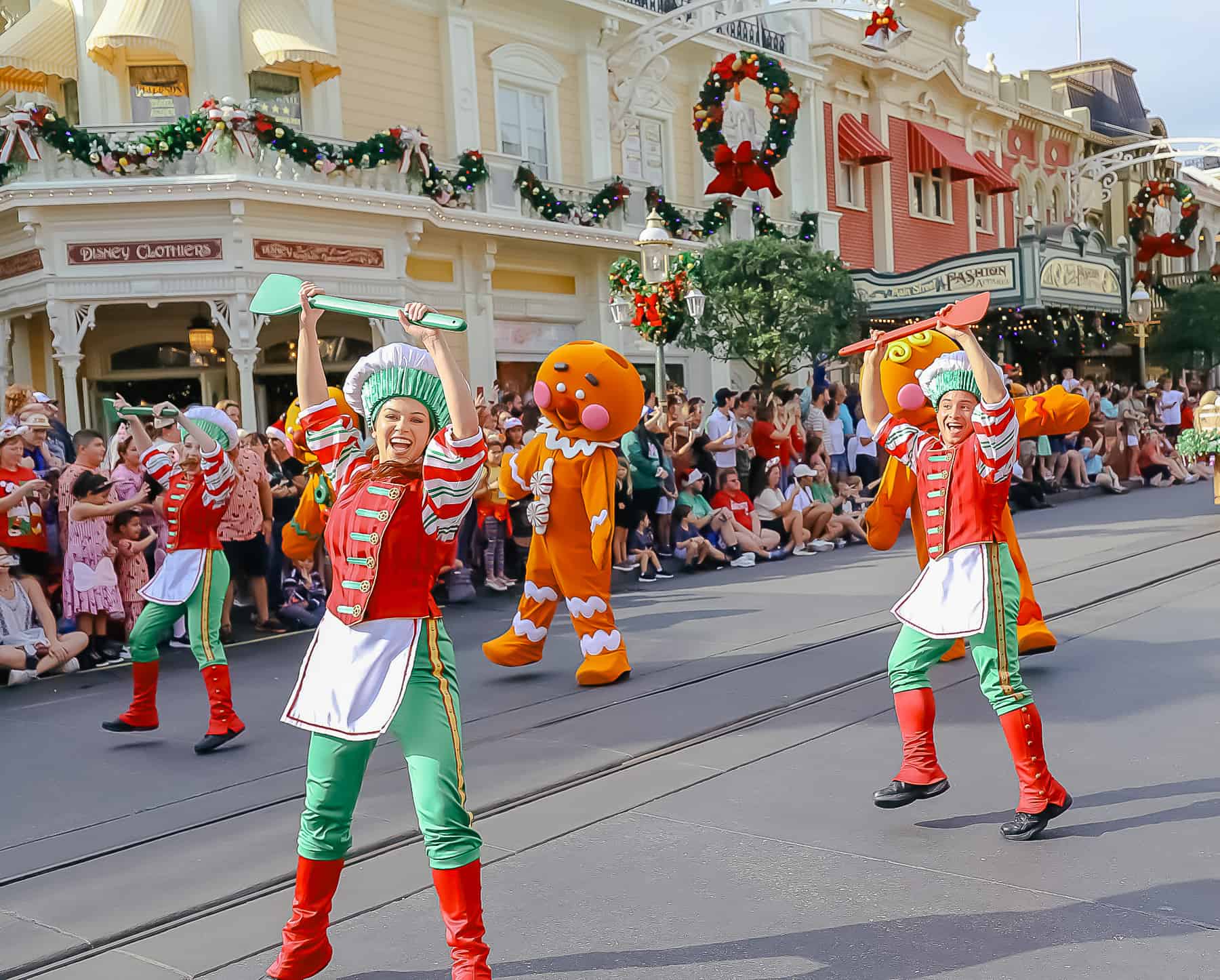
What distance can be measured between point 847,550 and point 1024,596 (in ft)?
21.3

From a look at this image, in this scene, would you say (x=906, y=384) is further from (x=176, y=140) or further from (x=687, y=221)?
(x=687, y=221)

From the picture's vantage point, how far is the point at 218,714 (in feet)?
19.4

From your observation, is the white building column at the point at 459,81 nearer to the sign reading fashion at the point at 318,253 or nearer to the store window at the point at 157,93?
the sign reading fashion at the point at 318,253

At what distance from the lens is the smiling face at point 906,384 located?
5527mm

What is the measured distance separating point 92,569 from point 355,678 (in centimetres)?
584

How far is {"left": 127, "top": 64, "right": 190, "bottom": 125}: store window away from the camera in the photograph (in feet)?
47.5

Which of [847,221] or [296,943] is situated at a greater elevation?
[847,221]

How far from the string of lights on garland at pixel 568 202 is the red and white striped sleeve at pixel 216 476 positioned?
12.2 meters

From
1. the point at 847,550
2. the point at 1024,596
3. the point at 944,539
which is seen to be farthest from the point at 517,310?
the point at 944,539

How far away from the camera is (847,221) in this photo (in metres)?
24.2

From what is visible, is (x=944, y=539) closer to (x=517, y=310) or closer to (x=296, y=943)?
(x=296, y=943)

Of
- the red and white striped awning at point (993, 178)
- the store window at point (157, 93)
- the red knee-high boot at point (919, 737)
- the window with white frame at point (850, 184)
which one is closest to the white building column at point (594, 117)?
the store window at point (157, 93)

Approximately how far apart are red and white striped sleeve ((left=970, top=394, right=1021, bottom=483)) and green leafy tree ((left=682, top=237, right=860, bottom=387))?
11551mm

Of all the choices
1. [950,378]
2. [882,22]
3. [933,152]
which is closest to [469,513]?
[950,378]
